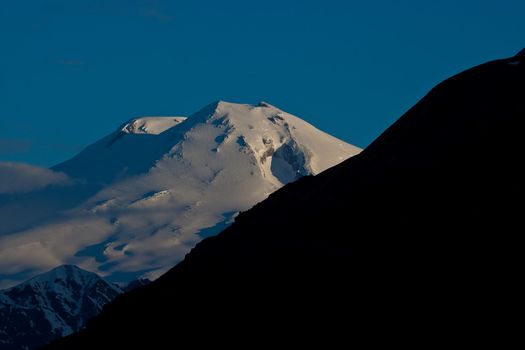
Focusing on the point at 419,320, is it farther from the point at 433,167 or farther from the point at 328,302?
the point at 433,167

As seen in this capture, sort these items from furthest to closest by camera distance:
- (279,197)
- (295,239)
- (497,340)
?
(279,197) < (295,239) < (497,340)

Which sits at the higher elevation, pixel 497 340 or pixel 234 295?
pixel 234 295

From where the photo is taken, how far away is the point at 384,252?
97.0 m

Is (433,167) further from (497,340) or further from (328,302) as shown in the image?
(497,340)

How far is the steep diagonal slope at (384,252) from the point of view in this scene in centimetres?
8681

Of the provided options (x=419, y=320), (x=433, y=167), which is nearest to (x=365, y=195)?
(x=433, y=167)

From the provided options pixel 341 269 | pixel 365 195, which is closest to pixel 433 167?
pixel 365 195

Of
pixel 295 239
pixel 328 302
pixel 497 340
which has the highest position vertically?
pixel 295 239

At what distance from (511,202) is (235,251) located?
85.5 ft

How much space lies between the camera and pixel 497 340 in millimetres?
77750

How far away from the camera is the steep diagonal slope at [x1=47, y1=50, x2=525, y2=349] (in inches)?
3418

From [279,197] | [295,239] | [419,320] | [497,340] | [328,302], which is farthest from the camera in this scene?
[279,197]

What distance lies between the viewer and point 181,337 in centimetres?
10006

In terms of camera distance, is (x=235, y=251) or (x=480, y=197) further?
(x=235, y=251)
